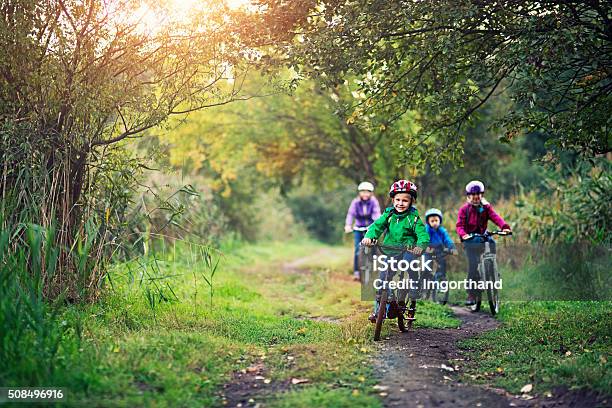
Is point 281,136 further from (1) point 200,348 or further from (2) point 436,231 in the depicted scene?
(1) point 200,348

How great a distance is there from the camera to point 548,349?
729cm

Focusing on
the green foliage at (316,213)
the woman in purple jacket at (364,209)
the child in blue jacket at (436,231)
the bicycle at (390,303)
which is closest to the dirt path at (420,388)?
the bicycle at (390,303)

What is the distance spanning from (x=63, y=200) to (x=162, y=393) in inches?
139

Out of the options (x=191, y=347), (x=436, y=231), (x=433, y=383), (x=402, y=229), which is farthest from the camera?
(x=436, y=231)

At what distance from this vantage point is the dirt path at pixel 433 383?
5.51 m

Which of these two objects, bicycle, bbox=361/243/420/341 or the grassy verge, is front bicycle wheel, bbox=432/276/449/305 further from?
bicycle, bbox=361/243/420/341

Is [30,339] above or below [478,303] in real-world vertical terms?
above

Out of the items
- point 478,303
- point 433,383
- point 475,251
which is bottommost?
point 433,383

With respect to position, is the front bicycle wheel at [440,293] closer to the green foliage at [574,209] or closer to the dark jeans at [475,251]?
the dark jeans at [475,251]

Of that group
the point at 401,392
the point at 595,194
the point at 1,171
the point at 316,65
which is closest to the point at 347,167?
the point at 595,194

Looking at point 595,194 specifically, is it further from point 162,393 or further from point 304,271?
point 162,393

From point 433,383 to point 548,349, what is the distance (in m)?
1.98

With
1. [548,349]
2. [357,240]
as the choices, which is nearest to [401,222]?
[548,349]

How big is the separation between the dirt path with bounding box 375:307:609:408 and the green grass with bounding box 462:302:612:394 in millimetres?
182
